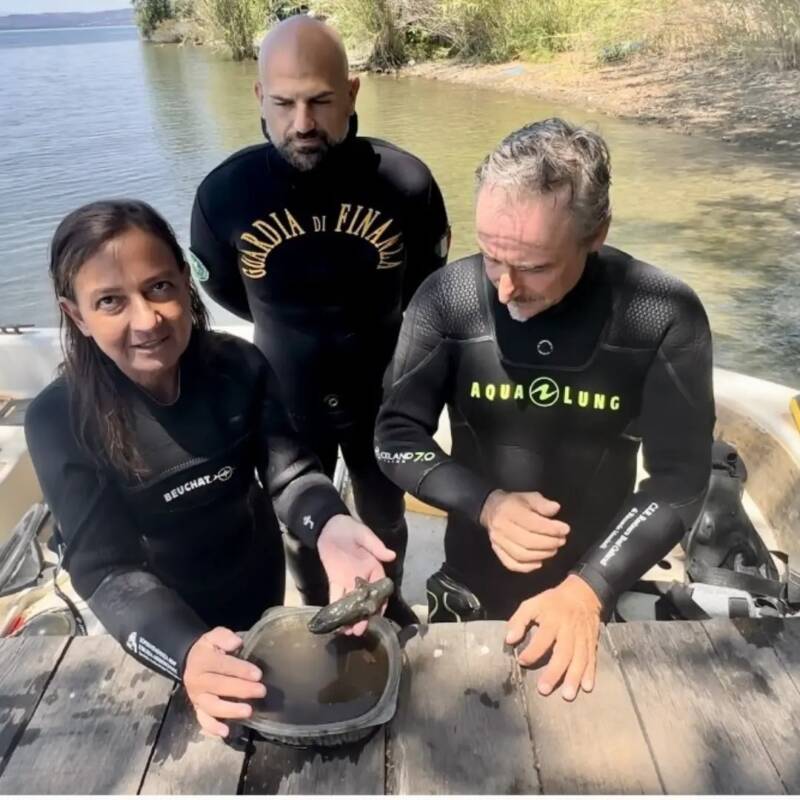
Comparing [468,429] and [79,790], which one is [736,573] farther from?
[79,790]

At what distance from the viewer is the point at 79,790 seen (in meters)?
1.04

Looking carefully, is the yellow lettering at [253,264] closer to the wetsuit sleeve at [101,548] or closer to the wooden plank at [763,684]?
the wetsuit sleeve at [101,548]

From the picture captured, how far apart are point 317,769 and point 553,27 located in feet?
60.8

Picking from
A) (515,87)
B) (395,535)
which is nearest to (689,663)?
(395,535)

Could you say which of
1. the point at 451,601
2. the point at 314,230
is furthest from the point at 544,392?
the point at 314,230

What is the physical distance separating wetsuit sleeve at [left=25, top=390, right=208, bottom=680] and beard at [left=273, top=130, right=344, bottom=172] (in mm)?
1012

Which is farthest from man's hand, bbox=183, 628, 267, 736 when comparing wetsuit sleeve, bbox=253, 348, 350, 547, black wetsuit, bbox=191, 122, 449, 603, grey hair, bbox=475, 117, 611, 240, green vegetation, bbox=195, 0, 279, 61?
green vegetation, bbox=195, 0, 279, 61

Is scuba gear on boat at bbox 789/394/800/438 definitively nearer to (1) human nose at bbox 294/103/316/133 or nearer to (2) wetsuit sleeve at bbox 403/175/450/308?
(2) wetsuit sleeve at bbox 403/175/450/308

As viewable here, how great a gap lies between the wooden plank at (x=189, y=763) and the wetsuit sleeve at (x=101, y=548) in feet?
0.35

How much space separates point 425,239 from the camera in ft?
7.54

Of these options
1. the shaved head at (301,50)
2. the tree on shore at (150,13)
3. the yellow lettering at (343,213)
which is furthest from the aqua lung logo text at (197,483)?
the tree on shore at (150,13)

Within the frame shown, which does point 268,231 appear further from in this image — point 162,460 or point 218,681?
point 218,681

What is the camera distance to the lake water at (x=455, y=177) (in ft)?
22.3

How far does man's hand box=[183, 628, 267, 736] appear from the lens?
1.06 metres
